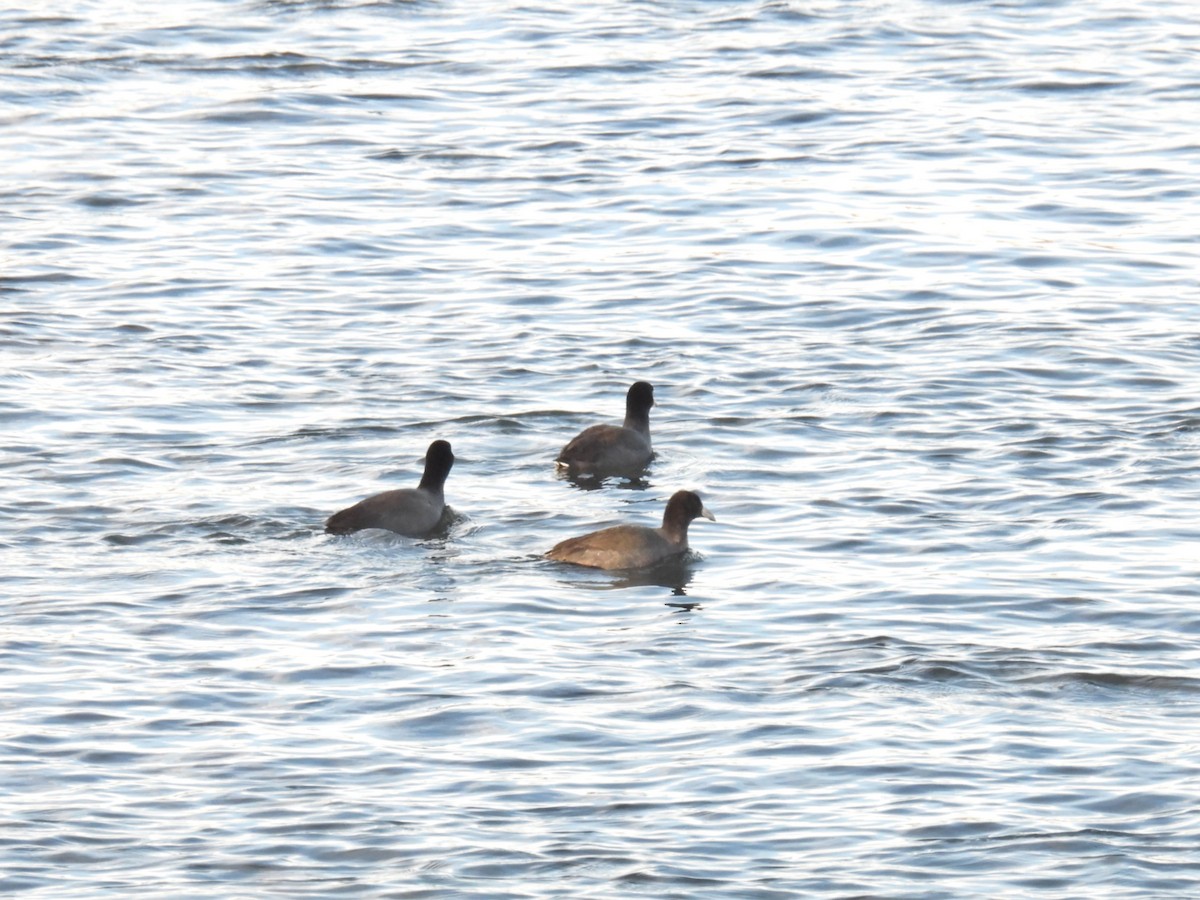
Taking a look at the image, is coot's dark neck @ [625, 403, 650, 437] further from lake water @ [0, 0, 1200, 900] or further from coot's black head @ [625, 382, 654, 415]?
→ lake water @ [0, 0, 1200, 900]

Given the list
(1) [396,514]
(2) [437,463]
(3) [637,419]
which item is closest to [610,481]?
(3) [637,419]

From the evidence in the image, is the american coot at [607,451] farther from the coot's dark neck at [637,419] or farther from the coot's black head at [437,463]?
the coot's black head at [437,463]

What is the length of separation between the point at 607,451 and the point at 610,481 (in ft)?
1.04

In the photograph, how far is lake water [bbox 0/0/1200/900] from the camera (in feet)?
37.7

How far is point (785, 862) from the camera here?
1094 cm

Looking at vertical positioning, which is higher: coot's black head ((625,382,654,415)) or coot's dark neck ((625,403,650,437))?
→ coot's black head ((625,382,654,415))

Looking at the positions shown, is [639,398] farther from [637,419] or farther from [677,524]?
[677,524]

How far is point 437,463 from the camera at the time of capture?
16641 mm

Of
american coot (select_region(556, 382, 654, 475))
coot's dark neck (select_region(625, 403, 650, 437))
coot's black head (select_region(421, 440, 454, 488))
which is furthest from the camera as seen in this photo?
coot's dark neck (select_region(625, 403, 650, 437))

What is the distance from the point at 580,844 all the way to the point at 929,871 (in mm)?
1640

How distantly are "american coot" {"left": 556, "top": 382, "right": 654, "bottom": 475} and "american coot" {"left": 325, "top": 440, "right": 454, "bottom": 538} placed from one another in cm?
167

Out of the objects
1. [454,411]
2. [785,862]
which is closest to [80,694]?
[785,862]

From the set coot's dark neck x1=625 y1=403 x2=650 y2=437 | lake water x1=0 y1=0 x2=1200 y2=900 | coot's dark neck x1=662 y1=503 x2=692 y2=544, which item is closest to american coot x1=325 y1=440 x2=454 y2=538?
lake water x1=0 y1=0 x2=1200 y2=900

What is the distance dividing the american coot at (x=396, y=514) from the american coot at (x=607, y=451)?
5.49 ft
